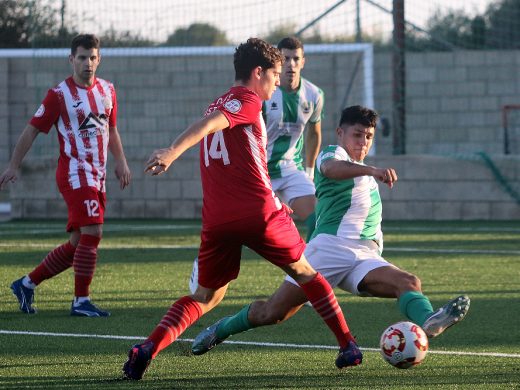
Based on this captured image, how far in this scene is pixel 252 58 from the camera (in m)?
5.93

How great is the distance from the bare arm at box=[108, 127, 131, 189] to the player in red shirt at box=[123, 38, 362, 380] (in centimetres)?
281

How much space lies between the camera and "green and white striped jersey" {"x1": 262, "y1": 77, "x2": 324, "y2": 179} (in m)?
10.1

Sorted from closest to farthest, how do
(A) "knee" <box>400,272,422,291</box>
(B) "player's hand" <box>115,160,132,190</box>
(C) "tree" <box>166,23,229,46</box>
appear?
(A) "knee" <box>400,272,422,291</box> → (B) "player's hand" <box>115,160,132,190</box> → (C) "tree" <box>166,23,229,46</box>

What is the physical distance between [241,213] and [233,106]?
1.80ft

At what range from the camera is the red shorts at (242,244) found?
5777 mm

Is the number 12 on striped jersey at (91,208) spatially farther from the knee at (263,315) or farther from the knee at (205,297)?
the knee at (205,297)

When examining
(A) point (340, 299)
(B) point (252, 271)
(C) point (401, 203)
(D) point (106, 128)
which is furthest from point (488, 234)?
(D) point (106, 128)

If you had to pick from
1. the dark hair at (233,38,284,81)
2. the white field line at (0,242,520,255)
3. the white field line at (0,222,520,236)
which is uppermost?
the dark hair at (233,38,284,81)

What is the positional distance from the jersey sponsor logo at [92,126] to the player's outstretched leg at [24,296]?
47.8 inches

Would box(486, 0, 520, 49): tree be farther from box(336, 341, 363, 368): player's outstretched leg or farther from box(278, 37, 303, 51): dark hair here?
box(336, 341, 363, 368): player's outstretched leg

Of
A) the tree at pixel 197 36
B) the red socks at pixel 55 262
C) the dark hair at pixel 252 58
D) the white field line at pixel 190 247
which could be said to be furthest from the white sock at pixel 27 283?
the tree at pixel 197 36

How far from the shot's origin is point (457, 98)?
→ 24688 millimetres

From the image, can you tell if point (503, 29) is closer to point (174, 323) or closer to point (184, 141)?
point (174, 323)

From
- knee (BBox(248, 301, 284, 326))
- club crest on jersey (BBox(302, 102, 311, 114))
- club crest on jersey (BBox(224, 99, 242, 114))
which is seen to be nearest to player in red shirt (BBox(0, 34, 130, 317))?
club crest on jersey (BBox(302, 102, 311, 114))
